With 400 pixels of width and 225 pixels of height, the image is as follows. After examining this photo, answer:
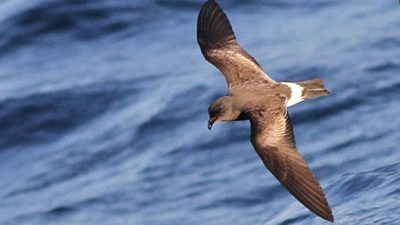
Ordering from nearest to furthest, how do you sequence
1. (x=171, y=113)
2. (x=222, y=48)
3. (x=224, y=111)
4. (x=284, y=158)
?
(x=284, y=158) → (x=224, y=111) → (x=222, y=48) → (x=171, y=113)

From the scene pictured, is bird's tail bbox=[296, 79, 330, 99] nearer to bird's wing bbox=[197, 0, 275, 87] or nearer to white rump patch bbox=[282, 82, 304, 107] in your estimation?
white rump patch bbox=[282, 82, 304, 107]

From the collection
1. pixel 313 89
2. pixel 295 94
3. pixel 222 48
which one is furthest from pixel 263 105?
pixel 222 48

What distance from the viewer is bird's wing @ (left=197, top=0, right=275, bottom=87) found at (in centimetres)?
877

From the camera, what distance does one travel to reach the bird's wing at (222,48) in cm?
877

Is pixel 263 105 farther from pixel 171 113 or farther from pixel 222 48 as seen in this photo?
pixel 171 113

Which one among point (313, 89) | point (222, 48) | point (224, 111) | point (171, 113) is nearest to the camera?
point (224, 111)

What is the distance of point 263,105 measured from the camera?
8078 mm

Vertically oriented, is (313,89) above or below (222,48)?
below

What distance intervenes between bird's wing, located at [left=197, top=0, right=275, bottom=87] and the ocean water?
118 centimetres

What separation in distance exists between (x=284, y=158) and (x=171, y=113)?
14.3ft

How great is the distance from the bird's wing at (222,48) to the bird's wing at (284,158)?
0.74m

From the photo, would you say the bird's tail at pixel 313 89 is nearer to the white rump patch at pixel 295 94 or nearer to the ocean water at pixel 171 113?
the white rump patch at pixel 295 94

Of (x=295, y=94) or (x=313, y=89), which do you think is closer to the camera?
(x=295, y=94)

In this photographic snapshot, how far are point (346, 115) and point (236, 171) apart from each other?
126cm
